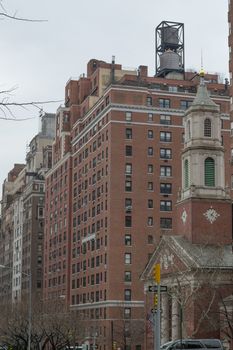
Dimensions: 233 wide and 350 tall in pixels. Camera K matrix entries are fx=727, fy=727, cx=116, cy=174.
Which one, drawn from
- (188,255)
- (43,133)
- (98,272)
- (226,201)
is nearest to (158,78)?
(98,272)

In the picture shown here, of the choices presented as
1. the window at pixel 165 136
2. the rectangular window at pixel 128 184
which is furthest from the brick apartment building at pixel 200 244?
the window at pixel 165 136

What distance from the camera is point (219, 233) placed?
86.2m

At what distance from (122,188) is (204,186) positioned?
3214 cm

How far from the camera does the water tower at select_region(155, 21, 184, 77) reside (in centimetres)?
13550

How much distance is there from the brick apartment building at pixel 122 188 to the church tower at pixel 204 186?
2300cm

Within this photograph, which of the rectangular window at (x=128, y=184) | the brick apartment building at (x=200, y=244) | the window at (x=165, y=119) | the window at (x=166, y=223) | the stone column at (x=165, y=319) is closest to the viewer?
the brick apartment building at (x=200, y=244)

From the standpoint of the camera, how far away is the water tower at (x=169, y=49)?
5335 inches

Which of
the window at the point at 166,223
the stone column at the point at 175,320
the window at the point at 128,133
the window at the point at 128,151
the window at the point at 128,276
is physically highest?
the window at the point at 128,133

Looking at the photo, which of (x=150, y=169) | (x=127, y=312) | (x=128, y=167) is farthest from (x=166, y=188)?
(x=127, y=312)

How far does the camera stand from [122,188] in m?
117

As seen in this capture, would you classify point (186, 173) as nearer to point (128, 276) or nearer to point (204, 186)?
point (204, 186)

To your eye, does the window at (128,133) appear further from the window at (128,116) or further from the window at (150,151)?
the window at (150,151)

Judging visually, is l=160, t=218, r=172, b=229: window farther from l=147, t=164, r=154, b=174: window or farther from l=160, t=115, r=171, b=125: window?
l=160, t=115, r=171, b=125: window

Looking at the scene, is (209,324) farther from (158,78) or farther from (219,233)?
(158,78)
